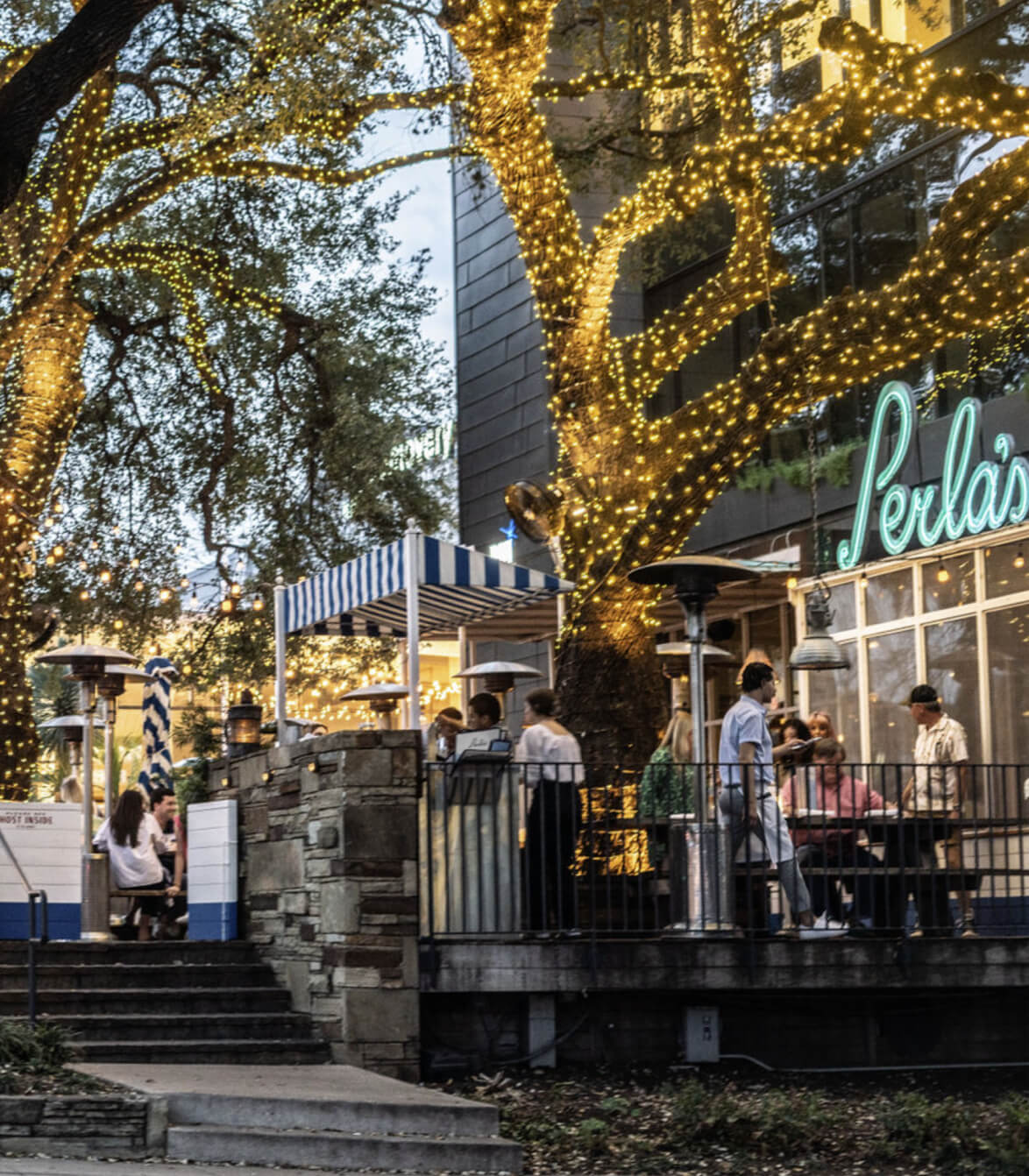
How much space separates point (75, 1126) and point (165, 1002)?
3145 mm

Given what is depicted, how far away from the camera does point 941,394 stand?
61.1 ft

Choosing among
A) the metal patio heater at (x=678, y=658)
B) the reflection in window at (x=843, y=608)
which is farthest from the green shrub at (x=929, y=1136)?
the reflection in window at (x=843, y=608)

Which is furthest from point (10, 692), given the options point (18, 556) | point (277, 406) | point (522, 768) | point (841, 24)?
point (841, 24)

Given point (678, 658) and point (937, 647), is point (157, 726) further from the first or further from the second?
point (937, 647)

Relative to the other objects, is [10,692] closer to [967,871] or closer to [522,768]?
[522,768]

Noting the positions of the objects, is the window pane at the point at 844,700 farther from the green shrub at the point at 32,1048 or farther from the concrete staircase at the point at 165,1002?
the green shrub at the point at 32,1048

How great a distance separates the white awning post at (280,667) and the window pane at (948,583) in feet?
21.0

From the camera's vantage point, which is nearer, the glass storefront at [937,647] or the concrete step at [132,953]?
the concrete step at [132,953]

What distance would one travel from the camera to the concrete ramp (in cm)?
919

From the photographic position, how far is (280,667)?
15.2 m

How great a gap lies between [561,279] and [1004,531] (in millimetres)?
4579

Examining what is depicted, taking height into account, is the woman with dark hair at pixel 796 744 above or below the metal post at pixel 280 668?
below

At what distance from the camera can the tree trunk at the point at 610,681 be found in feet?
50.4

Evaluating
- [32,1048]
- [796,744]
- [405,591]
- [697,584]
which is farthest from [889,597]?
[32,1048]
